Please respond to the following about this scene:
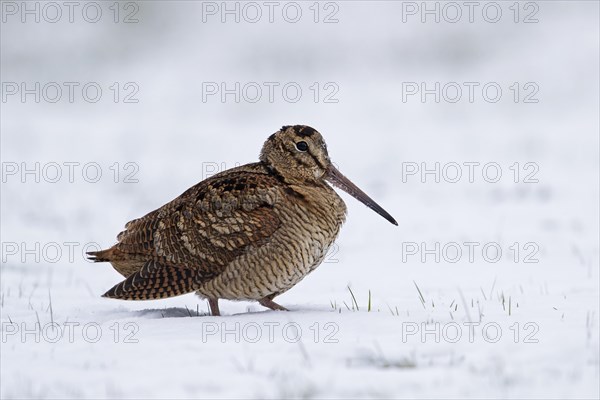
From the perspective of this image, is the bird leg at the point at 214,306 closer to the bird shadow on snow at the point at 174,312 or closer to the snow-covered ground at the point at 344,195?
the bird shadow on snow at the point at 174,312

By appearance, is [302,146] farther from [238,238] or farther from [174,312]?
[174,312]

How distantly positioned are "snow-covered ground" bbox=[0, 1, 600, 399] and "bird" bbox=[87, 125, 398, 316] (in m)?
0.23

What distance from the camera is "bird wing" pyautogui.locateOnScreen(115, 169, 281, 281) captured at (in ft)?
18.9

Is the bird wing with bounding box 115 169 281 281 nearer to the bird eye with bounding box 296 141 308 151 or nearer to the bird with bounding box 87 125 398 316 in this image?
the bird with bounding box 87 125 398 316

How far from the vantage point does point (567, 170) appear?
1419 cm

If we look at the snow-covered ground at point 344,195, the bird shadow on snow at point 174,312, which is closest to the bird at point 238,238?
the bird shadow on snow at point 174,312

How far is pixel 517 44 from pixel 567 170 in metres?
11.5

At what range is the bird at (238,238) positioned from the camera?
5727 mm

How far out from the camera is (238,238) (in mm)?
5758

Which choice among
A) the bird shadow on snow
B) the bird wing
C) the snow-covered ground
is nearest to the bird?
the bird wing

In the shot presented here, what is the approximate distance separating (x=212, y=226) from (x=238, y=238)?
0.18 m

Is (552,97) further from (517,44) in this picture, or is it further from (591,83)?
(517,44)

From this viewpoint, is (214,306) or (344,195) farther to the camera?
(344,195)

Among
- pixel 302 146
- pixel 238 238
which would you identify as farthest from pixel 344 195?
pixel 238 238
